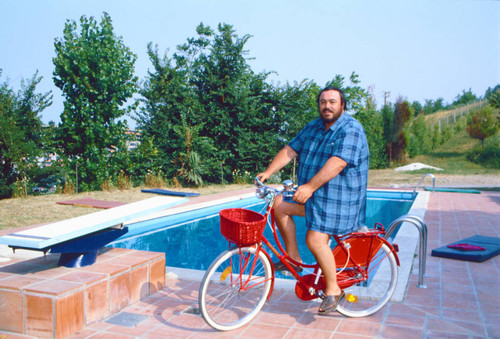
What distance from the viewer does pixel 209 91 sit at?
14617mm

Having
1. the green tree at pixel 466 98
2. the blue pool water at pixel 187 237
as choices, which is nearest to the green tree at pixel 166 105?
the blue pool water at pixel 187 237

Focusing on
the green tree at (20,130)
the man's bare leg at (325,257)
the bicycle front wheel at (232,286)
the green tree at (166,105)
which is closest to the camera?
the bicycle front wheel at (232,286)

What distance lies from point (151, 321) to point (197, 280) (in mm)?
931

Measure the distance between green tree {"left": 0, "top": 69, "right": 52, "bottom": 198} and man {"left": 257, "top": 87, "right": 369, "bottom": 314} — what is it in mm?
9175

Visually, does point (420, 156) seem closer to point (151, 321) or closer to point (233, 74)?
point (233, 74)

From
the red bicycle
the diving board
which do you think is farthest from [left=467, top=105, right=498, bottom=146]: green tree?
the diving board

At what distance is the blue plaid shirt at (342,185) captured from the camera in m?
2.72

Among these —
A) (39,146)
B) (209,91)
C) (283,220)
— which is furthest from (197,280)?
(209,91)

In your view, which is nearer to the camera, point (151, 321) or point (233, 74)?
point (151, 321)

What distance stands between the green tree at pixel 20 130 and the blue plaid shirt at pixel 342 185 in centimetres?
927

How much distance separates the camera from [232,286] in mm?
2922

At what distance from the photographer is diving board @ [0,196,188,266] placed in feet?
8.62

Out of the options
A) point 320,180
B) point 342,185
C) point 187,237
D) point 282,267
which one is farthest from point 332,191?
point 187,237

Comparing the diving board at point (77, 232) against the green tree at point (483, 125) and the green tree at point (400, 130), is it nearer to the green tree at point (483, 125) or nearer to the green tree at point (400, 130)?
the green tree at point (400, 130)
